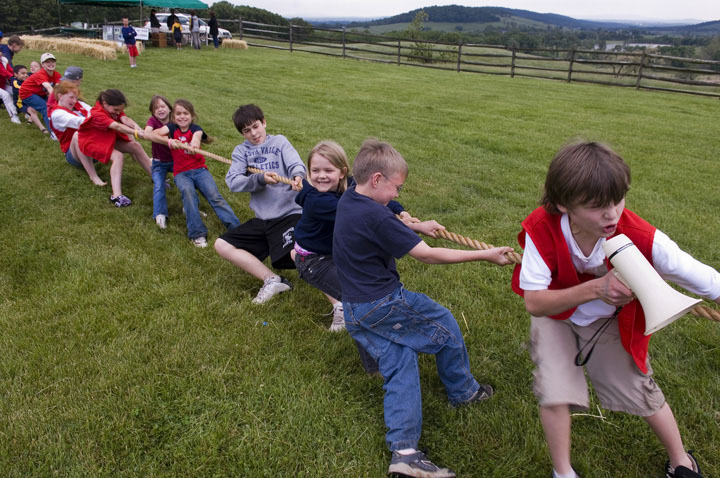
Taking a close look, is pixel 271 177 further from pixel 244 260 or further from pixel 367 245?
pixel 367 245

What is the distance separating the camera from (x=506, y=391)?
2.96 m

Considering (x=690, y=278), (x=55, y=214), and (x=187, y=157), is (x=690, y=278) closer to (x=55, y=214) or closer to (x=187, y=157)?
(x=187, y=157)

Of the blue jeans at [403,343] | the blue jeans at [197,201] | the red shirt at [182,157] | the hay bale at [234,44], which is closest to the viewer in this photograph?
the blue jeans at [403,343]

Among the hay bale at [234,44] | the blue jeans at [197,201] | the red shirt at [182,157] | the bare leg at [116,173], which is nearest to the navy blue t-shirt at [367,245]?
the blue jeans at [197,201]

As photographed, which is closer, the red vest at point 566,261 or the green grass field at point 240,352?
the red vest at point 566,261

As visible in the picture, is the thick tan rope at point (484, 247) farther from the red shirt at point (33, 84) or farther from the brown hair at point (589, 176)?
the red shirt at point (33, 84)

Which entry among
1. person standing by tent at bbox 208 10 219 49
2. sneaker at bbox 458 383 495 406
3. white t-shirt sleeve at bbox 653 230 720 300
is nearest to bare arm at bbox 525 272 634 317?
white t-shirt sleeve at bbox 653 230 720 300

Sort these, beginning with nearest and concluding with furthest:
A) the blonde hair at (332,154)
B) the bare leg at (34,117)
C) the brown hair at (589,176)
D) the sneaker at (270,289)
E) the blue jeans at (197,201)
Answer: the brown hair at (589,176), the blonde hair at (332,154), the sneaker at (270,289), the blue jeans at (197,201), the bare leg at (34,117)

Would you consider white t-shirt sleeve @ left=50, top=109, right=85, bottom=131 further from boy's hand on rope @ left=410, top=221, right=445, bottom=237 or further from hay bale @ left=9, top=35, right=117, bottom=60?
hay bale @ left=9, top=35, right=117, bottom=60

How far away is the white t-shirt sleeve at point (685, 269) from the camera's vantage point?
180 centimetres

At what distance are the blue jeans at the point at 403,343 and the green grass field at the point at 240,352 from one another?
21 centimetres

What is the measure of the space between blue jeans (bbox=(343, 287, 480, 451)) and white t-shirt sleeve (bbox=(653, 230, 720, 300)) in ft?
3.64

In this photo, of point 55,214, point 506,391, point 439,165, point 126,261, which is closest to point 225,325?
point 126,261

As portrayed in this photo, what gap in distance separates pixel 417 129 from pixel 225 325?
7165 millimetres
